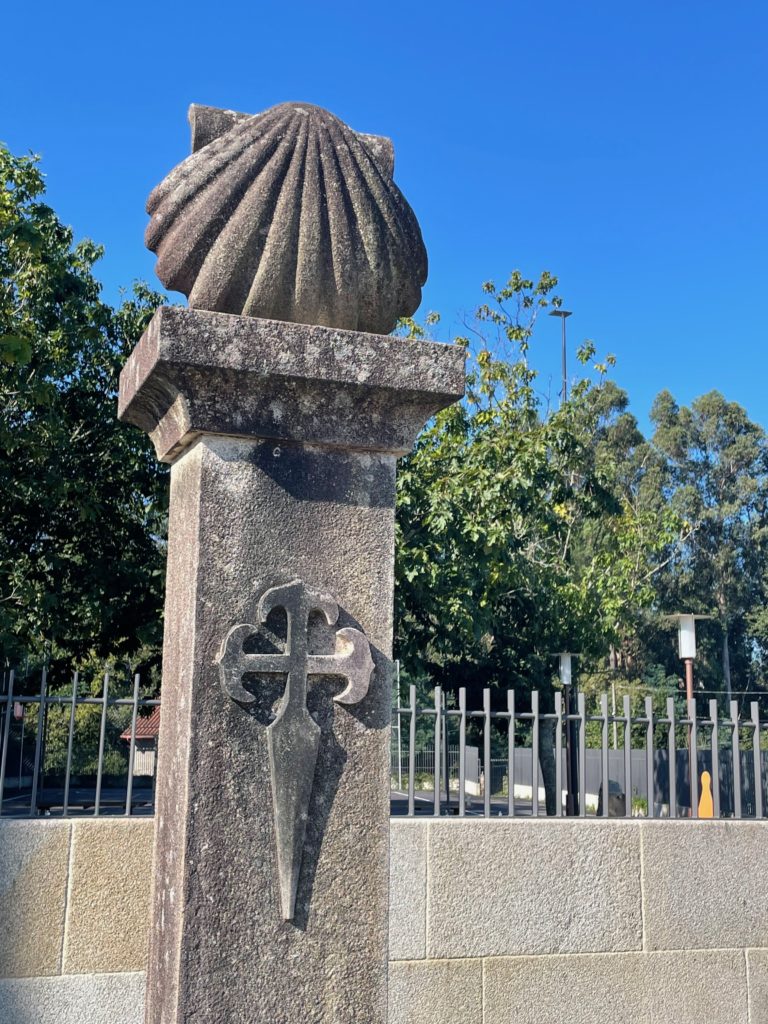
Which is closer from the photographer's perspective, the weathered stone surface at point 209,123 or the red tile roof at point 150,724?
the weathered stone surface at point 209,123

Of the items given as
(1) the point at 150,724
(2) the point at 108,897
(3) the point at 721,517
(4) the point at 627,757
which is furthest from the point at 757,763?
(3) the point at 721,517

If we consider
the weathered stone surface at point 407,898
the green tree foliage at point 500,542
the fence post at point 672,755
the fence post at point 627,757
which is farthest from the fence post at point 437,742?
the green tree foliage at point 500,542

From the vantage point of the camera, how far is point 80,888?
15.6 feet

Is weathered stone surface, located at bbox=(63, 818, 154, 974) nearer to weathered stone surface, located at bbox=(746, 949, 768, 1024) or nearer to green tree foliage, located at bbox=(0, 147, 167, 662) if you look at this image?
weathered stone surface, located at bbox=(746, 949, 768, 1024)

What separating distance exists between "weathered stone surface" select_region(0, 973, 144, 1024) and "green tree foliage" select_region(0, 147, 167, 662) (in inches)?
216

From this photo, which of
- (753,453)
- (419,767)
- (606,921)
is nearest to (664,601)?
(753,453)

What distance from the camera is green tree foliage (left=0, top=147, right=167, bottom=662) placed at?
10.7m

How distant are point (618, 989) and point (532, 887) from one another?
729 millimetres

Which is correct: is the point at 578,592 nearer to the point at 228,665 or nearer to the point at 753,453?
the point at 228,665

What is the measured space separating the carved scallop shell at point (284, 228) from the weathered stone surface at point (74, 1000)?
3.42m

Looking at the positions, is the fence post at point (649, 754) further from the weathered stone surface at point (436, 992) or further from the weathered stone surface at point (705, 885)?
the weathered stone surface at point (436, 992)

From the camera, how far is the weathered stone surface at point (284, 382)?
2580 mm

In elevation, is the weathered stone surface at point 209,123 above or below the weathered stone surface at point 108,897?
above

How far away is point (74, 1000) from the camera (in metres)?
4.71
